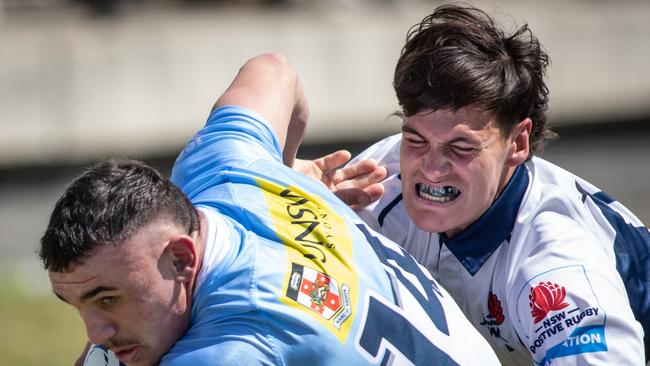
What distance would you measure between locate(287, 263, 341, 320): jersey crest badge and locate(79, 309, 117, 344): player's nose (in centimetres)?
48

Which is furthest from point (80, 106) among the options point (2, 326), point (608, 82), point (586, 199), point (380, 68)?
point (586, 199)

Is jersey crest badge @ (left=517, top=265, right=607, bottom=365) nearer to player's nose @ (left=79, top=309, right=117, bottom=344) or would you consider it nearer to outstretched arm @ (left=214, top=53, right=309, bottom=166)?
outstretched arm @ (left=214, top=53, right=309, bottom=166)

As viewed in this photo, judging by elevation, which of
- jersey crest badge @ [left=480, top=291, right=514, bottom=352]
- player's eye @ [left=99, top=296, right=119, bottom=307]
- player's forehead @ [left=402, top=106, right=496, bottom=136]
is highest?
player's forehead @ [left=402, top=106, right=496, bottom=136]

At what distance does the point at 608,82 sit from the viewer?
12.9 metres

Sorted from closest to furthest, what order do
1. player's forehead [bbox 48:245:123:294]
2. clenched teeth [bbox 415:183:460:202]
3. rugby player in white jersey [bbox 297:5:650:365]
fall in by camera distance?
player's forehead [bbox 48:245:123:294]
rugby player in white jersey [bbox 297:5:650:365]
clenched teeth [bbox 415:183:460:202]

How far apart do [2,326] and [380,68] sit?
5506mm

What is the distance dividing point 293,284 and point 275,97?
1081mm

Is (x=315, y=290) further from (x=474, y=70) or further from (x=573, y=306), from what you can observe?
(x=474, y=70)

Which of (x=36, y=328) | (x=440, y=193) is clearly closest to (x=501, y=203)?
(x=440, y=193)

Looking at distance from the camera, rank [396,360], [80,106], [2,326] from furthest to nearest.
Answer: [80,106] < [2,326] < [396,360]

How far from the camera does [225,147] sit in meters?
3.77

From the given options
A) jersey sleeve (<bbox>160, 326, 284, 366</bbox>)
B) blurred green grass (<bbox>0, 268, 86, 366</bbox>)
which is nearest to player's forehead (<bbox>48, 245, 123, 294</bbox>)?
jersey sleeve (<bbox>160, 326, 284, 366</bbox>)

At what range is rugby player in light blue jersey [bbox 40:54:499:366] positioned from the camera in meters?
3.02

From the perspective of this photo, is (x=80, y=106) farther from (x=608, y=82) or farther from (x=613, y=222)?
(x=613, y=222)
